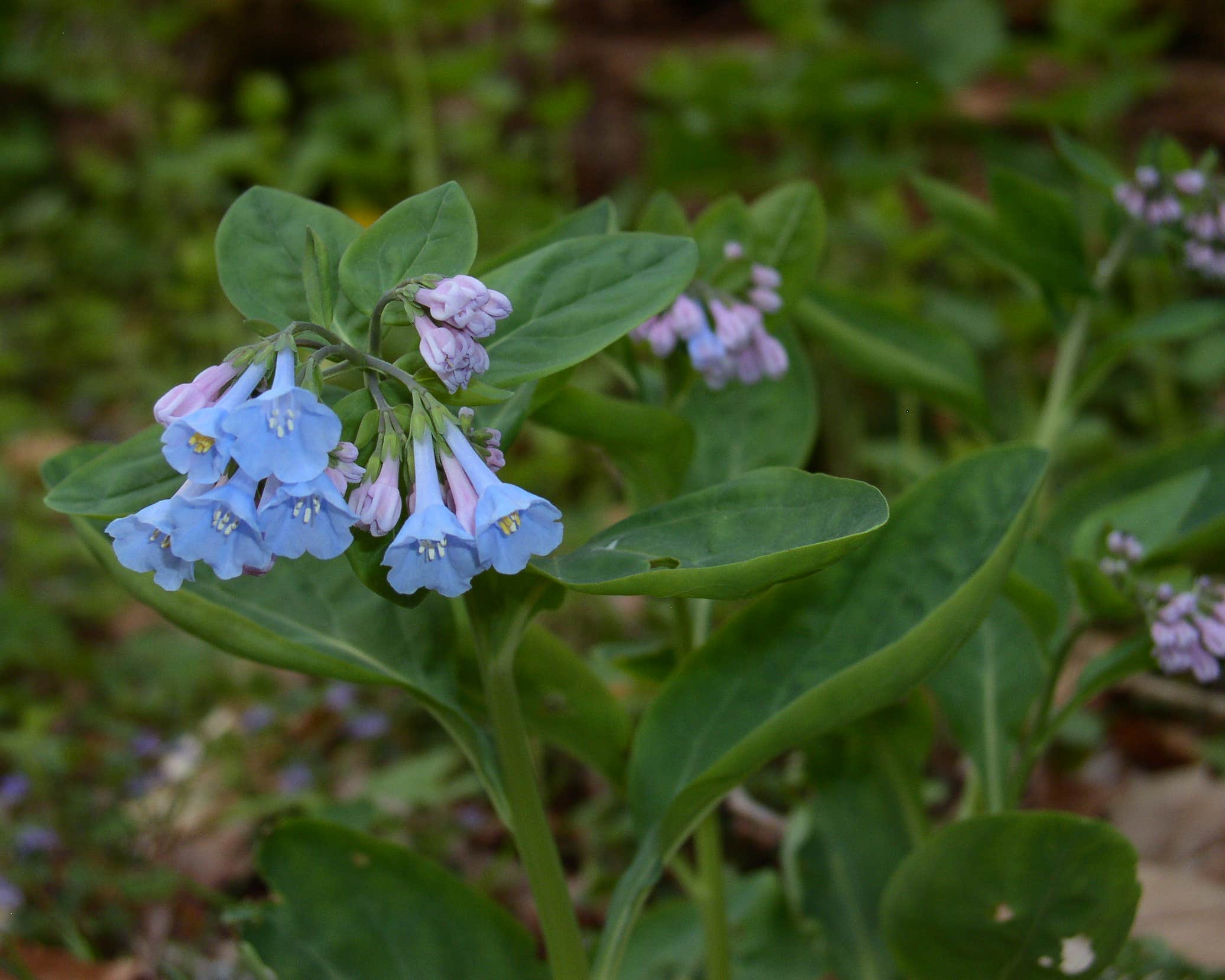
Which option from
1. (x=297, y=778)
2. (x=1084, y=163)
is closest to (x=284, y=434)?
(x=1084, y=163)

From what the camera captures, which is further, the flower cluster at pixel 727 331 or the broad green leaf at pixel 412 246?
the flower cluster at pixel 727 331

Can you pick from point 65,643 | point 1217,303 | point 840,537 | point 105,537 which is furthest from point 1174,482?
point 65,643

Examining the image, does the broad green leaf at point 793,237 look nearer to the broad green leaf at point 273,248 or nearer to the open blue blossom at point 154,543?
the broad green leaf at point 273,248

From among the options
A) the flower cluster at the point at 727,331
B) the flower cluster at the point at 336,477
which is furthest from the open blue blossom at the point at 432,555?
the flower cluster at the point at 727,331

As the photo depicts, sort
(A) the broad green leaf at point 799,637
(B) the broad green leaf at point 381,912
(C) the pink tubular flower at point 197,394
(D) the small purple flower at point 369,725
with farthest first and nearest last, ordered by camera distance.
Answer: (D) the small purple flower at point 369,725 → (B) the broad green leaf at point 381,912 → (A) the broad green leaf at point 799,637 → (C) the pink tubular flower at point 197,394

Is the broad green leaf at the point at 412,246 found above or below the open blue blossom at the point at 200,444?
above

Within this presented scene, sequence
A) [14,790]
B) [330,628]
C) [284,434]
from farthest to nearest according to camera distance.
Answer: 1. [14,790]
2. [330,628]
3. [284,434]

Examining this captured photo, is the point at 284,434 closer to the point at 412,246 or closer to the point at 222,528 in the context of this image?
the point at 222,528
